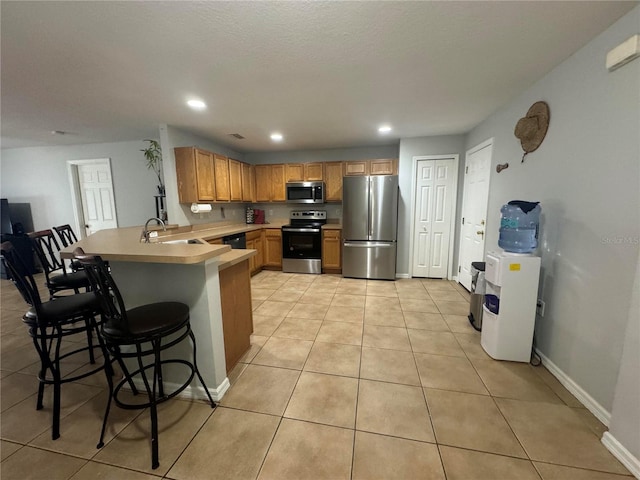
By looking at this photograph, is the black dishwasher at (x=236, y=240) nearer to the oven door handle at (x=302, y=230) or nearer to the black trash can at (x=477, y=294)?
the oven door handle at (x=302, y=230)

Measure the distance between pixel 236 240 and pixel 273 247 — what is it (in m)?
0.96

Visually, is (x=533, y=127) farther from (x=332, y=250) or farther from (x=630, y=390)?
(x=332, y=250)

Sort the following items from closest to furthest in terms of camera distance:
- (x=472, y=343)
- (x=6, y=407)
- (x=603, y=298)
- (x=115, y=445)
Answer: (x=115, y=445)
(x=603, y=298)
(x=6, y=407)
(x=472, y=343)

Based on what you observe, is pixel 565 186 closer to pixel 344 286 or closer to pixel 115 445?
pixel 344 286

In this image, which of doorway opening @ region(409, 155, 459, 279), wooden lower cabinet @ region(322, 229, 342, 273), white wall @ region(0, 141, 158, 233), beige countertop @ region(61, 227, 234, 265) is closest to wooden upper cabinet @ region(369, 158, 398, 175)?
doorway opening @ region(409, 155, 459, 279)

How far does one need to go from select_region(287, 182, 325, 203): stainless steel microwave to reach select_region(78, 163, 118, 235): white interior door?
129 inches

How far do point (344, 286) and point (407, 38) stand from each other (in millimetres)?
3217

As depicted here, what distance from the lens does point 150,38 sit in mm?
1568

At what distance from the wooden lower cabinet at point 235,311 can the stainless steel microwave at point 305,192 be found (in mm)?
2875

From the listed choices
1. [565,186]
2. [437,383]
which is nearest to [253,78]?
[565,186]

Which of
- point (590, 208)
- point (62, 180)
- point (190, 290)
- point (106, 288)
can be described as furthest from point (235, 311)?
point (62, 180)

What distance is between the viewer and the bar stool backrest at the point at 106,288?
117cm

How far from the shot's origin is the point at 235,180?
4.57 m

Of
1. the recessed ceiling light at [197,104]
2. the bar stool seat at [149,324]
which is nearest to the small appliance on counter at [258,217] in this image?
the recessed ceiling light at [197,104]
